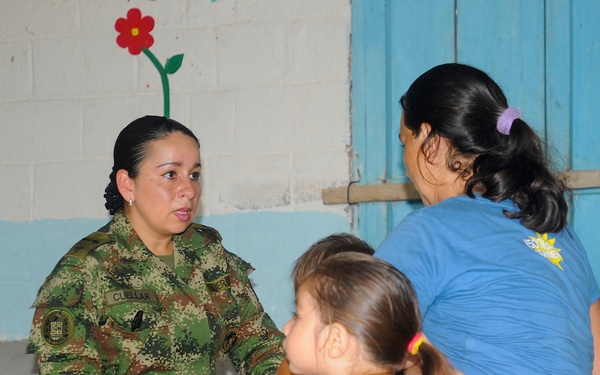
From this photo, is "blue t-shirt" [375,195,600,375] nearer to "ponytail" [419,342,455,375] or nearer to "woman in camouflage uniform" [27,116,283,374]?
"ponytail" [419,342,455,375]

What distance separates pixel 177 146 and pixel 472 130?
1.08 meters

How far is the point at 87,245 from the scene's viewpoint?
2.44 meters

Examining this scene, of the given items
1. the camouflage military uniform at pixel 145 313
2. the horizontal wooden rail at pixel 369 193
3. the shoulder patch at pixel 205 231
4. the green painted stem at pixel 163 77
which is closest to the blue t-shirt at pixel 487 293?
the camouflage military uniform at pixel 145 313

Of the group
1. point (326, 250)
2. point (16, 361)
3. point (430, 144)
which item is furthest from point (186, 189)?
point (16, 361)

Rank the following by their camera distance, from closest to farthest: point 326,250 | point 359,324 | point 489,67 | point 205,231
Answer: point 359,324
point 326,250
point 205,231
point 489,67

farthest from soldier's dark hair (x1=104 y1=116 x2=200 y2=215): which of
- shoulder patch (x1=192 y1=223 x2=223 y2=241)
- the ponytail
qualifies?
the ponytail

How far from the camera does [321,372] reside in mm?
1662

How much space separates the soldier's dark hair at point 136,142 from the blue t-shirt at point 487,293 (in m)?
1.12

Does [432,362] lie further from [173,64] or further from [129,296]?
[173,64]

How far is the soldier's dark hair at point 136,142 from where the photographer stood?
2.57 m

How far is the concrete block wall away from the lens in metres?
3.43

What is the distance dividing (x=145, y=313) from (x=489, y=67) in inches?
67.0

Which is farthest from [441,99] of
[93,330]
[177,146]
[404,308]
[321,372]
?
[93,330]

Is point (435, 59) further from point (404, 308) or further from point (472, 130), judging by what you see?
point (404, 308)
